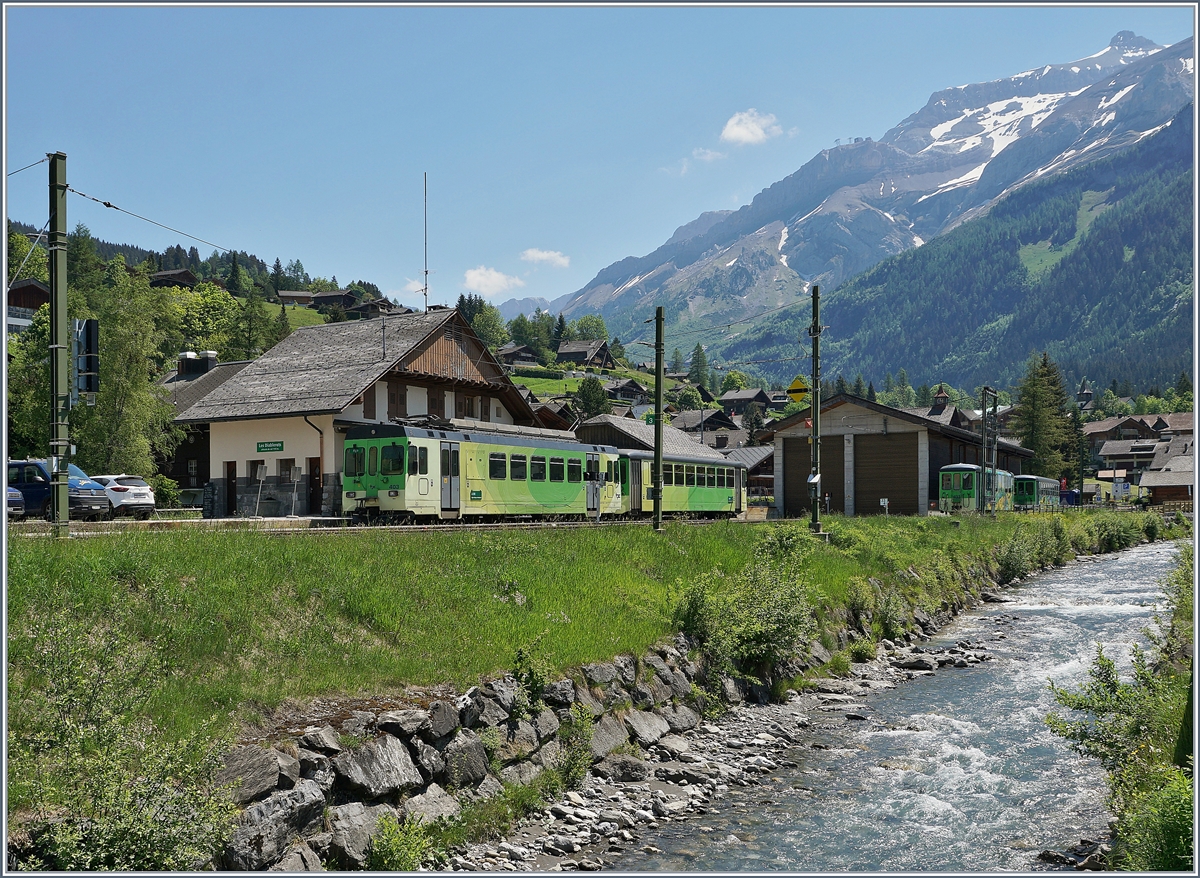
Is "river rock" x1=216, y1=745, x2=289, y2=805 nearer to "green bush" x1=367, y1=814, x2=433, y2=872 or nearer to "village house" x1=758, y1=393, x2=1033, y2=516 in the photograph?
"green bush" x1=367, y1=814, x2=433, y2=872

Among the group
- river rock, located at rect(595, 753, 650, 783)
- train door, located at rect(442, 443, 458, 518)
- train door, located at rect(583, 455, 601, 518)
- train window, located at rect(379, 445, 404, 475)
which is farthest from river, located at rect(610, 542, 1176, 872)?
train door, located at rect(583, 455, 601, 518)

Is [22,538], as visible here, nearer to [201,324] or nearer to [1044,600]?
[1044,600]

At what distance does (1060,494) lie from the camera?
91.4m

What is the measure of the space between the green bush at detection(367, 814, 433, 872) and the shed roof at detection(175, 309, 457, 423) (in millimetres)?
26703

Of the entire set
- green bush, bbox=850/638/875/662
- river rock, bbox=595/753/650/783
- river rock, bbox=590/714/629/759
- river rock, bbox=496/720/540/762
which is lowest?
green bush, bbox=850/638/875/662

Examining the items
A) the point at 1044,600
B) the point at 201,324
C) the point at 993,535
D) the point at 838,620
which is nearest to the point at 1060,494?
the point at 993,535

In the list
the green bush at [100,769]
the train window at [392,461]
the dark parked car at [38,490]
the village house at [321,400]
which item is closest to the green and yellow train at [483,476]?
the train window at [392,461]

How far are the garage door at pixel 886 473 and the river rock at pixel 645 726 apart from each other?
41.5 metres

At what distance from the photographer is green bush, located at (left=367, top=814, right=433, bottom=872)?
31.2 ft

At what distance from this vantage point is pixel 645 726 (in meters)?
15.2

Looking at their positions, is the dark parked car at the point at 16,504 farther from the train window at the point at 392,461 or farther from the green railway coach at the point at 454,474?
the train window at the point at 392,461

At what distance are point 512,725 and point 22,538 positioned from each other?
725 centimetres

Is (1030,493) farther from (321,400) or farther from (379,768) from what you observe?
(379,768)

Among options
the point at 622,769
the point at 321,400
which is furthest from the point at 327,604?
the point at 321,400
